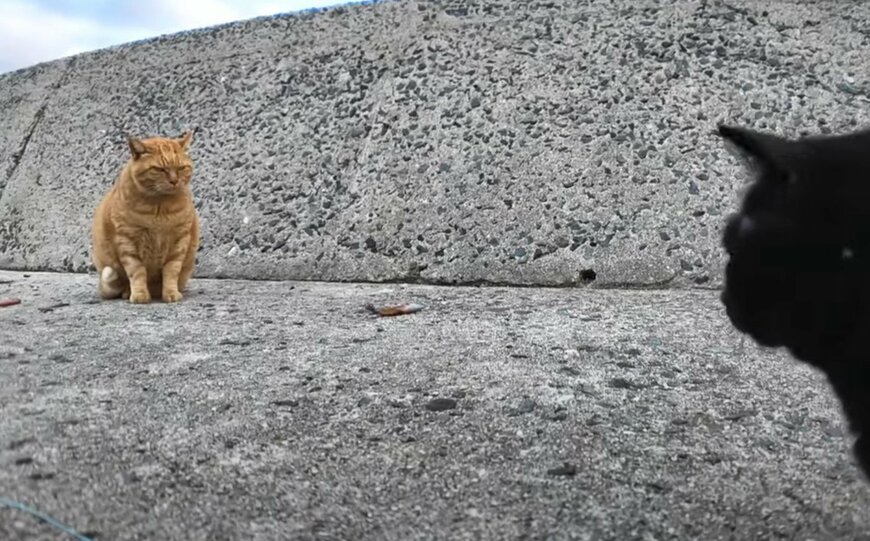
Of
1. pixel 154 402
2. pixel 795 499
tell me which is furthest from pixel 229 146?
pixel 795 499

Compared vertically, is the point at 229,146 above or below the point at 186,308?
above

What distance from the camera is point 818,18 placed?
13.4 feet

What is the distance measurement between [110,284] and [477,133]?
1994 mm

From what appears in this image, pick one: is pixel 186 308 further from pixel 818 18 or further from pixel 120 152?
pixel 818 18

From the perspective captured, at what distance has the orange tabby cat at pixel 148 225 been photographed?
327 cm

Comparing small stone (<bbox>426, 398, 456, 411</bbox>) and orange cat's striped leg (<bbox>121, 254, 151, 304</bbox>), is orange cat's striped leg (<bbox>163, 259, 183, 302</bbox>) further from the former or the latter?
small stone (<bbox>426, 398, 456, 411</bbox>)

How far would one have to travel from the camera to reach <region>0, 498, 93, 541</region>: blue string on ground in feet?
3.81

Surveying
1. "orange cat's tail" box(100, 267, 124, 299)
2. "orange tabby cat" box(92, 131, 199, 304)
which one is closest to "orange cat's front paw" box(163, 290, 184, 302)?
"orange tabby cat" box(92, 131, 199, 304)

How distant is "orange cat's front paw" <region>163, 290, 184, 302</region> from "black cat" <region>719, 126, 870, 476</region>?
265 centimetres

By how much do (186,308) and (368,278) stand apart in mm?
952

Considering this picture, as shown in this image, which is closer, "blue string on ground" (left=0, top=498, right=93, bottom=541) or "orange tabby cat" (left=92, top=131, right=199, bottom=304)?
"blue string on ground" (left=0, top=498, right=93, bottom=541)

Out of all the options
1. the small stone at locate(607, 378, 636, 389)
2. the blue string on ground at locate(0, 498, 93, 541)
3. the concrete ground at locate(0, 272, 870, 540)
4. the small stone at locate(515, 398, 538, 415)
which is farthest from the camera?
the small stone at locate(607, 378, 636, 389)

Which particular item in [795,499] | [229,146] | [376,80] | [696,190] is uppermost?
[376,80]

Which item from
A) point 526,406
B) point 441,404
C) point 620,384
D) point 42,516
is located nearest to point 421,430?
point 441,404
